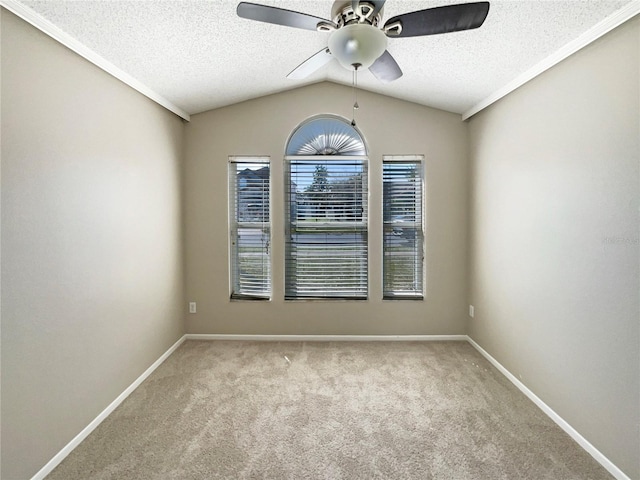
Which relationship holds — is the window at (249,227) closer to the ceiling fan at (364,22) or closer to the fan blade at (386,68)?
the fan blade at (386,68)

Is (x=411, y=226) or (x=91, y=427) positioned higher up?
(x=411, y=226)

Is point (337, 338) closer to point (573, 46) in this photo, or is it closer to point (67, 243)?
point (67, 243)

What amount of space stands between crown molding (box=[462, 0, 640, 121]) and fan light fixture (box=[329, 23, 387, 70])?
1273 millimetres

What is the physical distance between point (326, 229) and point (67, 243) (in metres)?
2.30

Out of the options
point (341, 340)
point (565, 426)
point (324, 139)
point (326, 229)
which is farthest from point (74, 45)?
point (565, 426)

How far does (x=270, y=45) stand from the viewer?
243 centimetres

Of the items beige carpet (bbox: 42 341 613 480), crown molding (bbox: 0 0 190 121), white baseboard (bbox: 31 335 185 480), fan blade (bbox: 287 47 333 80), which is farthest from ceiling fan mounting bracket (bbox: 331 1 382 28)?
→ white baseboard (bbox: 31 335 185 480)

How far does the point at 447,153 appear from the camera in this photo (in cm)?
343

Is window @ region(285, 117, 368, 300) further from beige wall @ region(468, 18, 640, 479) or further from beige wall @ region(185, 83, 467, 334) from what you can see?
beige wall @ region(468, 18, 640, 479)

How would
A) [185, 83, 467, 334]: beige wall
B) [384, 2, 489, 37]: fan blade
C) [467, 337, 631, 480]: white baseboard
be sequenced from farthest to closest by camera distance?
[185, 83, 467, 334]: beige wall < [467, 337, 631, 480]: white baseboard < [384, 2, 489, 37]: fan blade

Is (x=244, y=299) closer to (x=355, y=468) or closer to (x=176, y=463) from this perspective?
(x=176, y=463)

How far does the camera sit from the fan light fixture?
1.42 meters

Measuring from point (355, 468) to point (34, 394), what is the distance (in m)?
1.73

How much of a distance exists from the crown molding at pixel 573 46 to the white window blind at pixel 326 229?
1.46m
